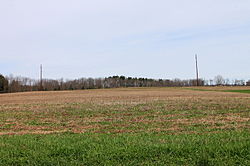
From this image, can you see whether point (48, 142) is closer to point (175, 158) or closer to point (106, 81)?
point (175, 158)

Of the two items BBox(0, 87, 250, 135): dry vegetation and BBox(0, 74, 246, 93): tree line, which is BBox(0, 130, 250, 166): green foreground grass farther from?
BBox(0, 74, 246, 93): tree line

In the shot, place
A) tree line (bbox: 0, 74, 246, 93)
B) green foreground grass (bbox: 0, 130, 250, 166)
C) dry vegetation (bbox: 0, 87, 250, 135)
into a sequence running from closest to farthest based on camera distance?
green foreground grass (bbox: 0, 130, 250, 166)
dry vegetation (bbox: 0, 87, 250, 135)
tree line (bbox: 0, 74, 246, 93)

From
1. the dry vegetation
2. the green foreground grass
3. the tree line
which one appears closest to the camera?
the green foreground grass

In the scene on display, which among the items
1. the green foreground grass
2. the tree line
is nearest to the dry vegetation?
the green foreground grass

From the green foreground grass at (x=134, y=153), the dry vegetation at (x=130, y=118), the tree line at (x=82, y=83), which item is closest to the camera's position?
the green foreground grass at (x=134, y=153)

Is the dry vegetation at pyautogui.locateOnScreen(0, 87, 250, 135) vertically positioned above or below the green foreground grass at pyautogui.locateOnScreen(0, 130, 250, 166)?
below

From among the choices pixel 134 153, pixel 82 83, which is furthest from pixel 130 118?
pixel 82 83

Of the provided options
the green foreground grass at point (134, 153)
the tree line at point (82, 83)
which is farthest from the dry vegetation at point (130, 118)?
A: the tree line at point (82, 83)

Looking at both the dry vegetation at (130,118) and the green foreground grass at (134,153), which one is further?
the dry vegetation at (130,118)

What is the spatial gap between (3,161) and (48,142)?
161 cm

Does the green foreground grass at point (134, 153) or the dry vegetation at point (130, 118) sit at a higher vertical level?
the green foreground grass at point (134, 153)

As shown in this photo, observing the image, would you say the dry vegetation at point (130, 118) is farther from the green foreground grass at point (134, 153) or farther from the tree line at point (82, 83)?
the tree line at point (82, 83)

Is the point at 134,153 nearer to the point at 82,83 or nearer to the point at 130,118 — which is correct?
the point at 130,118

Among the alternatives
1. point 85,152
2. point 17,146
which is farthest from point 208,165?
point 17,146
